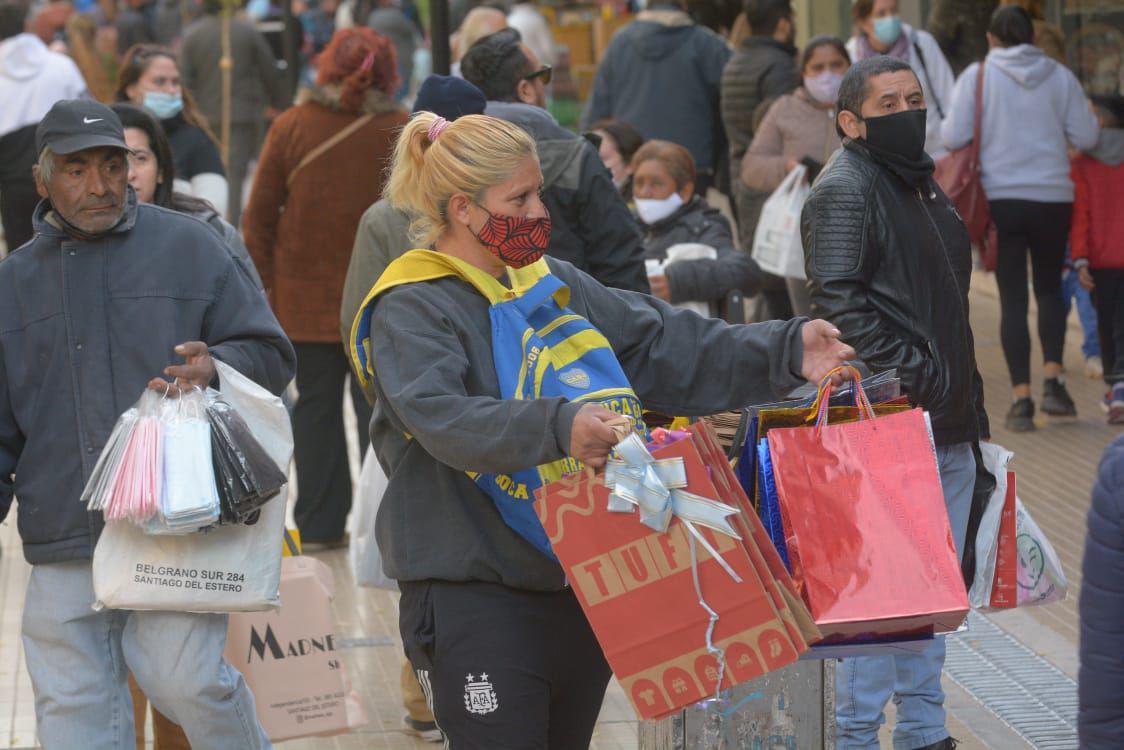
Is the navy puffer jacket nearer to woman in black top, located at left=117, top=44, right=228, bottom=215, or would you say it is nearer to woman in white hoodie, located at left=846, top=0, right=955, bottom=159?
woman in black top, located at left=117, top=44, right=228, bottom=215

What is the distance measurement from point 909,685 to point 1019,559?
48 centimetres

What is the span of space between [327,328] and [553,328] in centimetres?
449

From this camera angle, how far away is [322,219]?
7969mm

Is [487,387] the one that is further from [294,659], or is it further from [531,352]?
[294,659]

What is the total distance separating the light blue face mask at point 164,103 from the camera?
24.5 ft

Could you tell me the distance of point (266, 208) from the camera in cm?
801

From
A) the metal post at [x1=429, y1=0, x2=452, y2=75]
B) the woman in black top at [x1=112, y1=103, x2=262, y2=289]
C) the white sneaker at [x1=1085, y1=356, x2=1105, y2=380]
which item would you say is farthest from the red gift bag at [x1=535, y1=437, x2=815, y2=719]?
the white sneaker at [x1=1085, y1=356, x2=1105, y2=380]

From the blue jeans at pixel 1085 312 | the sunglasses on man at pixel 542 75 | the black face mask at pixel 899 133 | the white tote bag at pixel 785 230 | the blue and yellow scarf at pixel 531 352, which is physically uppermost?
the sunglasses on man at pixel 542 75

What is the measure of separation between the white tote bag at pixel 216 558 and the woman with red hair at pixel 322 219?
3609 mm

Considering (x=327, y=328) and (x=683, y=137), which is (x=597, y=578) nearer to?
(x=327, y=328)

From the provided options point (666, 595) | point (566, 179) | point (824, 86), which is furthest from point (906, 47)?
point (666, 595)

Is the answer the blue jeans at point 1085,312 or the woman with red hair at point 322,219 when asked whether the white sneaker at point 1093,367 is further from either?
the woman with red hair at point 322,219

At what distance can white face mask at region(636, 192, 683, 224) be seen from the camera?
7.46m

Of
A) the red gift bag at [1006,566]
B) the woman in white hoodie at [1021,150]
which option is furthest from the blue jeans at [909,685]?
the woman in white hoodie at [1021,150]
